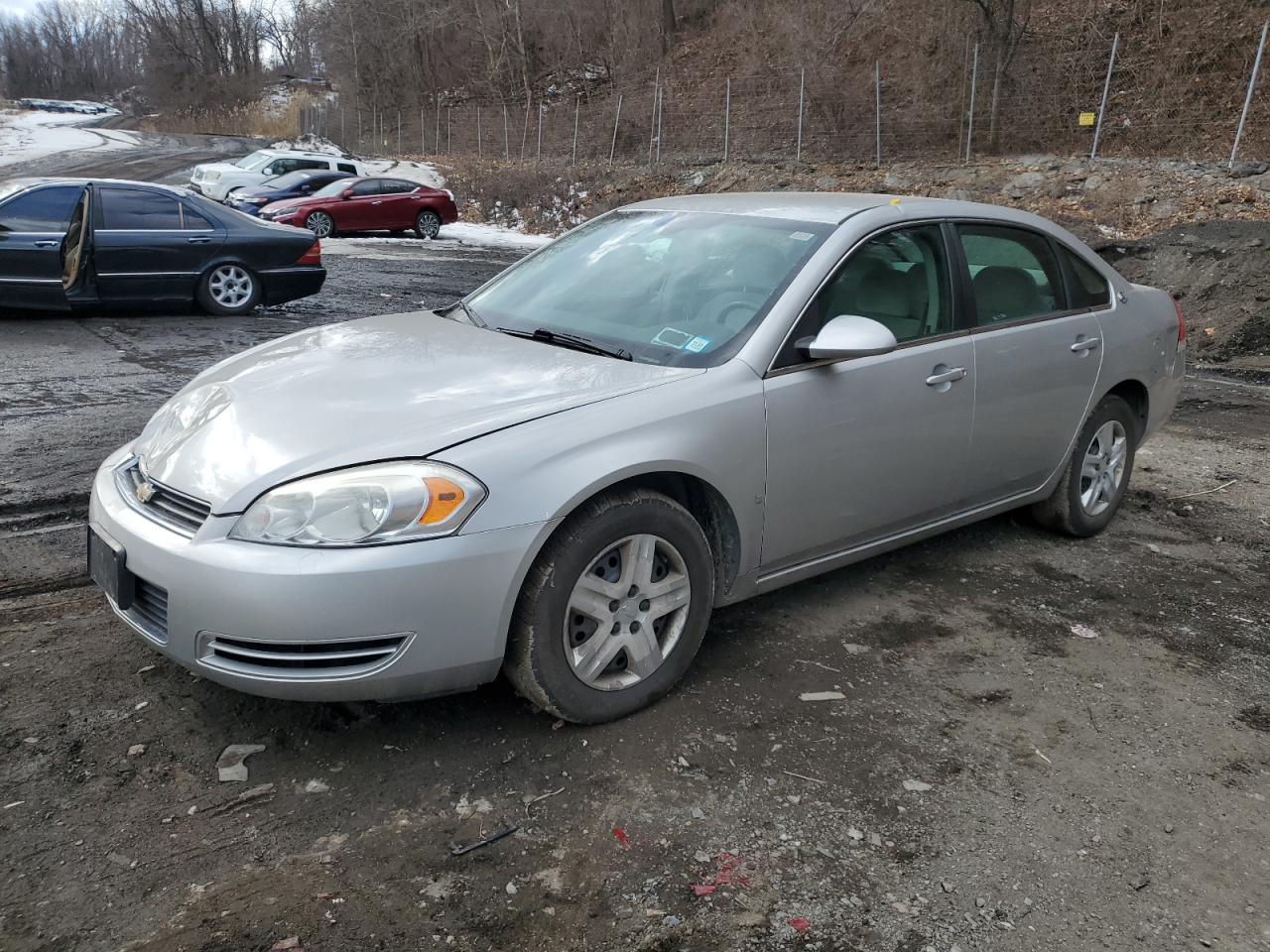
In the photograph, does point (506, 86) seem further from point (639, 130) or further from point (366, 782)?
point (366, 782)

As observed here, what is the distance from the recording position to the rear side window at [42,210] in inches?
360

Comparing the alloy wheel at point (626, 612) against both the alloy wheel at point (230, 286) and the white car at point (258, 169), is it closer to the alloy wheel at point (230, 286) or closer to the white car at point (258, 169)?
the alloy wheel at point (230, 286)

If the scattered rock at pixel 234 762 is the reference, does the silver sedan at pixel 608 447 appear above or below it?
above

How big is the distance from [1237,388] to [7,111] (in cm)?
7116

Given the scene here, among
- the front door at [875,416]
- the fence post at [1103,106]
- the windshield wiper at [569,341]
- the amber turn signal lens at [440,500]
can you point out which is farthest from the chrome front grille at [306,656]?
the fence post at [1103,106]

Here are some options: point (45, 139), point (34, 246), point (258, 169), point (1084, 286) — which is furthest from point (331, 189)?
point (45, 139)

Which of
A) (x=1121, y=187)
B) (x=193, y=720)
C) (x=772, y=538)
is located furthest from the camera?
(x=1121, y=187)

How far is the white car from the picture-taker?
2319cm

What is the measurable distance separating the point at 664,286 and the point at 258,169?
2313 cm

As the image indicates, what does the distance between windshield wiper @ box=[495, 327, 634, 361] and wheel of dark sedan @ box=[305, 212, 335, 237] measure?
1740 centimetres

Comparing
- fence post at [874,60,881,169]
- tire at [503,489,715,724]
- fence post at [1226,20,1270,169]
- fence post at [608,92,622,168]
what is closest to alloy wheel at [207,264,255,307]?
tire at [503,489,715,724]

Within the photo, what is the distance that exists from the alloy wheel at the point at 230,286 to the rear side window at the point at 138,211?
593 mm

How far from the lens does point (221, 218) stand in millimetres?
10352

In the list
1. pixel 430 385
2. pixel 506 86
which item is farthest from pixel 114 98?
pixel 430 385
